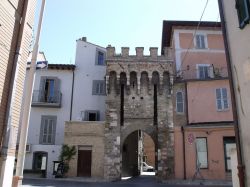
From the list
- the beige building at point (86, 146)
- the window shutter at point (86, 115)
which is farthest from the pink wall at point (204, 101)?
the window shutter at point (86, 115)

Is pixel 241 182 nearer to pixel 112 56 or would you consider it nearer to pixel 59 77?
pixel 112 56

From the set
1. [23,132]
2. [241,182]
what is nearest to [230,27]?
[241,182]

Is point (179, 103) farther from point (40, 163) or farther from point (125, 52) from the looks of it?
point (40, 163)

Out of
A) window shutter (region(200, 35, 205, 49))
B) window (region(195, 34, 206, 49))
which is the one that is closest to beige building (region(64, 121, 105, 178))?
window (region(195, 34, 206, 49))

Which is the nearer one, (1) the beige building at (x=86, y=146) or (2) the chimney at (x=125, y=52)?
(1) the beige building at (x=86, y=146)

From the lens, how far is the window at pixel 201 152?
21.0 m

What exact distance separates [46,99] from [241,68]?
69.9ft

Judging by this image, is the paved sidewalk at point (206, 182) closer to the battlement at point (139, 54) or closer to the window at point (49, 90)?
the battlement at point (139, 54)

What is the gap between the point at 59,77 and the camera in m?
26.8

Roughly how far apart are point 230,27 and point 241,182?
160 inches

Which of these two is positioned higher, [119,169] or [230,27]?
[230,27]

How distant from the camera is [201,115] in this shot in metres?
22.3

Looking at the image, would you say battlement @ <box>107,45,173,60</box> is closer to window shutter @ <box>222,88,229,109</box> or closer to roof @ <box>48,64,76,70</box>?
roof @ <box>48,64,76,70</box>

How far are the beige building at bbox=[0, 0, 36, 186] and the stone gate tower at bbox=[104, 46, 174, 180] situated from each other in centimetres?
1423
